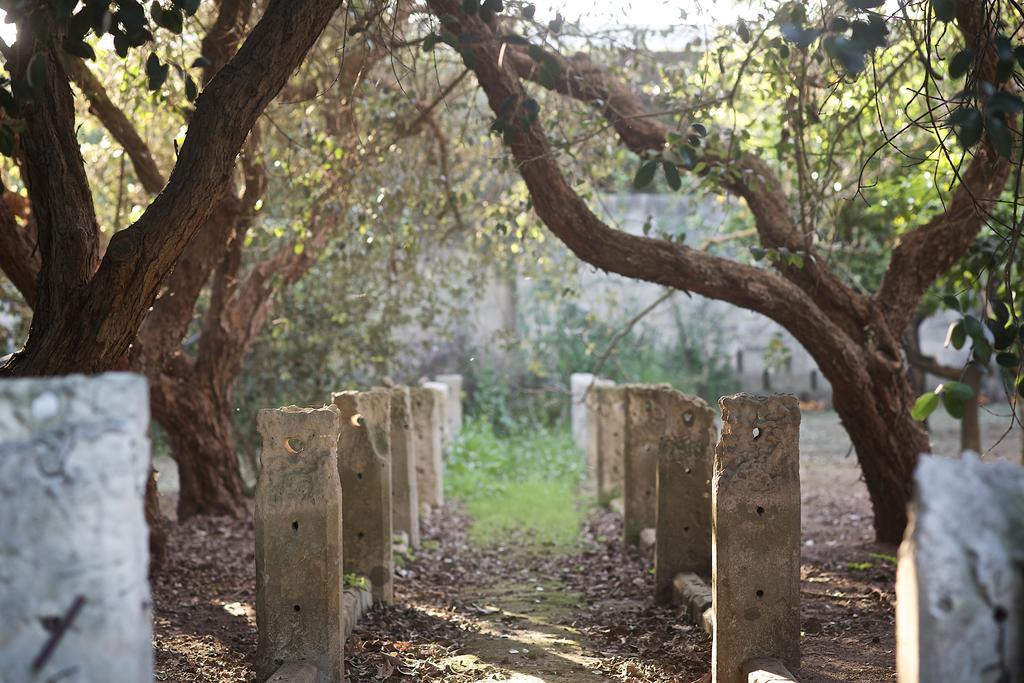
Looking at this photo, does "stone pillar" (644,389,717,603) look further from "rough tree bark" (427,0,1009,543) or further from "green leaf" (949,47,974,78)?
"green leaf" (949,47,974,78)

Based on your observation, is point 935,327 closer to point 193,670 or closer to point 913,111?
point 913,111

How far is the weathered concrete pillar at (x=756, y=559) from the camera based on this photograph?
453cm

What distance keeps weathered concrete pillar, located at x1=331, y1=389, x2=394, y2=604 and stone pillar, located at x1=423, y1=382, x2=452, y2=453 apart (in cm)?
416

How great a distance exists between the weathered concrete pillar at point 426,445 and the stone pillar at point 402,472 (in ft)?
4.95

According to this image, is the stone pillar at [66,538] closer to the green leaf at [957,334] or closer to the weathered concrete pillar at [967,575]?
the weathered concrete pillar at [967,575]

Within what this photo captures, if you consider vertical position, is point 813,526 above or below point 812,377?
below

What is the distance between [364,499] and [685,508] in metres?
2.05

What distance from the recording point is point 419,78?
385 inches

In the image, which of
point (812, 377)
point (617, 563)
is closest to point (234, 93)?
point (617, 563)

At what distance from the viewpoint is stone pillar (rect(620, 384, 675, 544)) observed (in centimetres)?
841

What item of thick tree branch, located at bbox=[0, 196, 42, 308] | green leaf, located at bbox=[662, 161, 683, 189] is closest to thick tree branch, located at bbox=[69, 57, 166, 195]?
thick tree branch, located at bbox=[0, 196, 42, 308]

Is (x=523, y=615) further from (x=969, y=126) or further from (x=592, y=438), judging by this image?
(x=592, y=438)

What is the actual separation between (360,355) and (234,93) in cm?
684

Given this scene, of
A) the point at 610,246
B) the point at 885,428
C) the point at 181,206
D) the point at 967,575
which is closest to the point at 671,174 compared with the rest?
the point at 610,246
